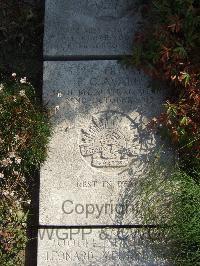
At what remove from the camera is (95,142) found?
435 centimetres

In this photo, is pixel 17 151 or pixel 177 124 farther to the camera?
pixel 17 151

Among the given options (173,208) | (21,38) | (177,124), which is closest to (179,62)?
(177,124)

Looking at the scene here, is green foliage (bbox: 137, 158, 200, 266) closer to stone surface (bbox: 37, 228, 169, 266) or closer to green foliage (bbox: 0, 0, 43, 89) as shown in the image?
stone surface (bbox: 37, 228, 169, 266)

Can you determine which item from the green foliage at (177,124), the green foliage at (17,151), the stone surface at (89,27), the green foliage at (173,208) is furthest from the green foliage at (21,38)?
the green foliage at (173,208)

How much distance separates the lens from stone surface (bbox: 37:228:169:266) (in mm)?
4152

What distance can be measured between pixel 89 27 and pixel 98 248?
1767 mm

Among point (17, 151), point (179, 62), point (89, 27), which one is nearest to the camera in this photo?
point (179, 62)

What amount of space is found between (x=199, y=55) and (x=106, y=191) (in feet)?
4.11

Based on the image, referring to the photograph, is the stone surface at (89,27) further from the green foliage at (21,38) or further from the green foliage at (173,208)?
the green foliage at (173,208)

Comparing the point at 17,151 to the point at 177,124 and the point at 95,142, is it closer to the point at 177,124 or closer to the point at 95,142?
the point at 95,142

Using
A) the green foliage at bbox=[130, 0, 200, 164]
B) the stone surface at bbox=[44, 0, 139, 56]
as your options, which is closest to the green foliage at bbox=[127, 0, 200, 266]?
the green foliage at bbox=[130, 0, 200, 164]

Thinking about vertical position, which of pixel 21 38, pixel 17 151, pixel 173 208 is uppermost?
pixel 21 38

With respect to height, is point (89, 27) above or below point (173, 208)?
above

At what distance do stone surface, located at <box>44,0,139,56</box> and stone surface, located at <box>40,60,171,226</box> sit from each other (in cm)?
12
